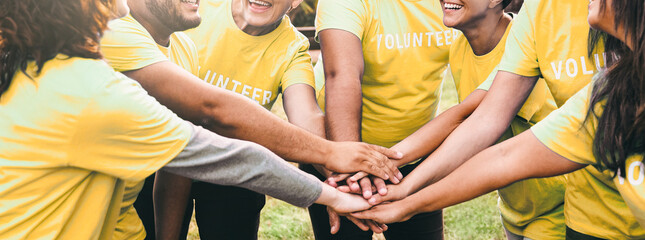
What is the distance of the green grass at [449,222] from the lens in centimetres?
448

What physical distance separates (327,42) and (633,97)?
4.65 ft

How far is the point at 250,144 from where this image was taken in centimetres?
194

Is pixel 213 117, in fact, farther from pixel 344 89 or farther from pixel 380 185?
pixel 380 185

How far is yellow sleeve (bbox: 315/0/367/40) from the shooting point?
2.75 meters

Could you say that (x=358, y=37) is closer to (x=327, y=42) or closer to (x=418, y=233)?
(x=327, y=42)

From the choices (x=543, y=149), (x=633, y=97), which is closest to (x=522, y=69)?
(x=543, y=149)

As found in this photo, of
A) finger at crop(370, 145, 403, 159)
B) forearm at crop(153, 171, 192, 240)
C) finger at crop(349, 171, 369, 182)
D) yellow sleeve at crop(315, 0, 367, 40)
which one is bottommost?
forearm at crop(153, 171, 192, 240)

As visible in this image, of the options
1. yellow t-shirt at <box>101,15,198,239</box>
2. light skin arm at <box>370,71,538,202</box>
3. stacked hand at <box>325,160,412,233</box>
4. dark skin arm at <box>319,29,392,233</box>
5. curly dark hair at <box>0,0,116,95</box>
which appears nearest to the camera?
curly dark hair at <box>0,0,116,95</box>

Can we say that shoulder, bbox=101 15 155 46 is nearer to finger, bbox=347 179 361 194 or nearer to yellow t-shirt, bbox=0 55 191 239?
yellow t-shirt, bbox=0 55 191 239

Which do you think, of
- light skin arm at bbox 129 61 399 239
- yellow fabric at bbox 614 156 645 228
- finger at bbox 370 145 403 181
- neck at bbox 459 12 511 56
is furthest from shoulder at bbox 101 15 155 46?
yellow fabric at bbox 614 156 645 228

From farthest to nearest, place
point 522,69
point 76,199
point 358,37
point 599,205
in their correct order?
point 358,37 < point 522,69 < point 599,205 < point 76,199

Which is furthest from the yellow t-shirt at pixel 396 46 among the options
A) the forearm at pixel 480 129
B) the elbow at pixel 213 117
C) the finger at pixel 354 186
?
the elbow at pixel 213 117

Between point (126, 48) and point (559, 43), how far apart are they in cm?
156

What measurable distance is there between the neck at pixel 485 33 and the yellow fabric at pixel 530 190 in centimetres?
3
